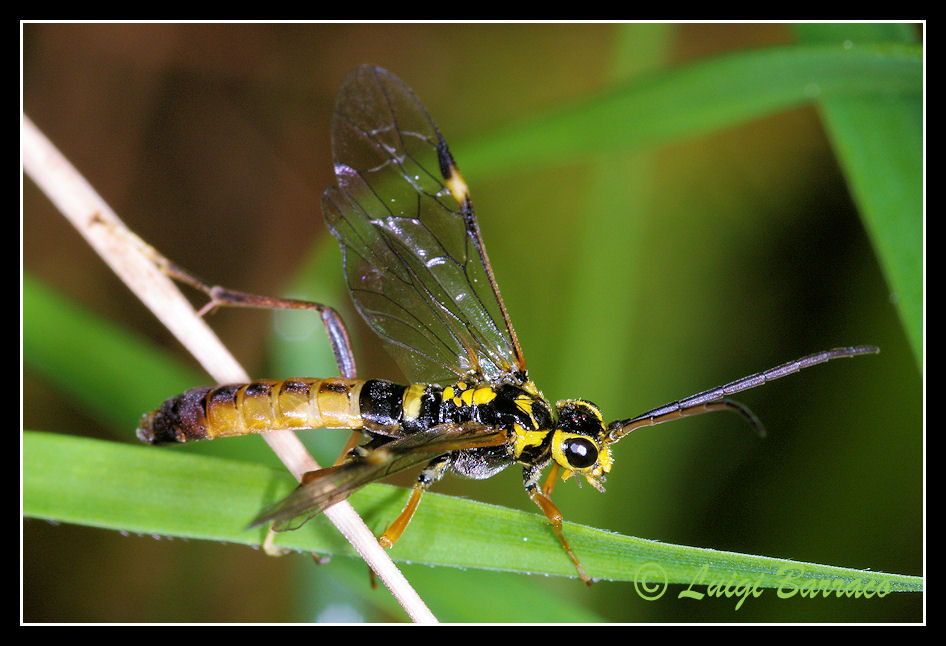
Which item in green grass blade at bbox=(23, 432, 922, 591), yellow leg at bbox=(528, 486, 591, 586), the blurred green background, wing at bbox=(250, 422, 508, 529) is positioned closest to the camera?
wing at bbox=(250, 422, 508, 529)

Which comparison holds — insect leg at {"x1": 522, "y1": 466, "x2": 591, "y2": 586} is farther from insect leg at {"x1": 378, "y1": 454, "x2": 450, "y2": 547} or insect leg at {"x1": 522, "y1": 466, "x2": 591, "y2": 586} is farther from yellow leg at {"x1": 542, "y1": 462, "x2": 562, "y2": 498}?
insect leg at {"x1": 378, "y1": 454, "x2": 450, "y2": 547}

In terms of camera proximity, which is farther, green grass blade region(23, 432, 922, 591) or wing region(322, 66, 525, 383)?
wing region(322, 66, 525, 383)

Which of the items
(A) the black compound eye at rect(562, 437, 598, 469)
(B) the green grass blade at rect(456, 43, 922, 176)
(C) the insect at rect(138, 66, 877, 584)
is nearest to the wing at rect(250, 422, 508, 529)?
(C) the insect at rect(138, 66, 877, 584)

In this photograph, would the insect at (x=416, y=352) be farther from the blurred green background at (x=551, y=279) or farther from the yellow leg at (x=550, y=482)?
the blurred green background at (x=551, y=279)

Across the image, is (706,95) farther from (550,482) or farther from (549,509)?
(549,509)

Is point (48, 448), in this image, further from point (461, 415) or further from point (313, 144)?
point (313, 144)

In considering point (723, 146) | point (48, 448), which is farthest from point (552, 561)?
point (723, 146)
